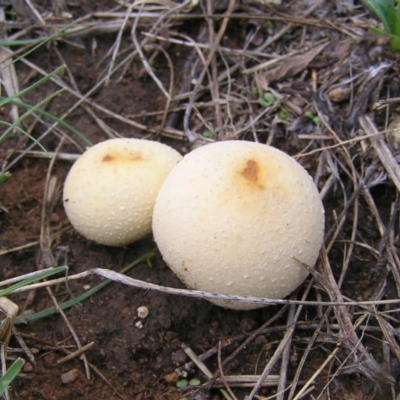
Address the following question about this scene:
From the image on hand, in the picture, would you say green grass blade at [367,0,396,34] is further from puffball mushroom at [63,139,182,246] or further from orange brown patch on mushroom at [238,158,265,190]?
puffball mushroom at [63,139,182,246]

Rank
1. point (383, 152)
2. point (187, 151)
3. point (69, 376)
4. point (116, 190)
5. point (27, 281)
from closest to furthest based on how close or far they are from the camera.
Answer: point (27, 281), point (69, 376), point (116, 190), point (383, 152), point (187, 151)

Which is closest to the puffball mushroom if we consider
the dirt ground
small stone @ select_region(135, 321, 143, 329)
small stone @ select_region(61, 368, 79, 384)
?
the dirt ground

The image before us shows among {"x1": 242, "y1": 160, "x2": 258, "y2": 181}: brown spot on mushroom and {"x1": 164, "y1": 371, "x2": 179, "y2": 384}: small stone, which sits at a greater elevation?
{"x1": 242, "y1": 160, "x2": 258, "y2": 181}: brown spot on mushroom

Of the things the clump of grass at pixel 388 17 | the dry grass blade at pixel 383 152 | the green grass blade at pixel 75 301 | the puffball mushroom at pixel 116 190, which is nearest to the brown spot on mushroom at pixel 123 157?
the puffball mushroom at pixel 116 190

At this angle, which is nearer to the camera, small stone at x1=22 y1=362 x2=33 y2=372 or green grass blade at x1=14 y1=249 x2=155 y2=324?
small stone at x1=22 y1=362 x2=33 y2=372

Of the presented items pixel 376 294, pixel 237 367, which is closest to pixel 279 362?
pixel 237 367

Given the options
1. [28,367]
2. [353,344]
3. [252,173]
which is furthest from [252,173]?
[28,367]

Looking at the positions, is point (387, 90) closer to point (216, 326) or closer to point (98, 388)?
point (216, 326)

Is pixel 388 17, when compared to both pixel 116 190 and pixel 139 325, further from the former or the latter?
pixel 139 325
